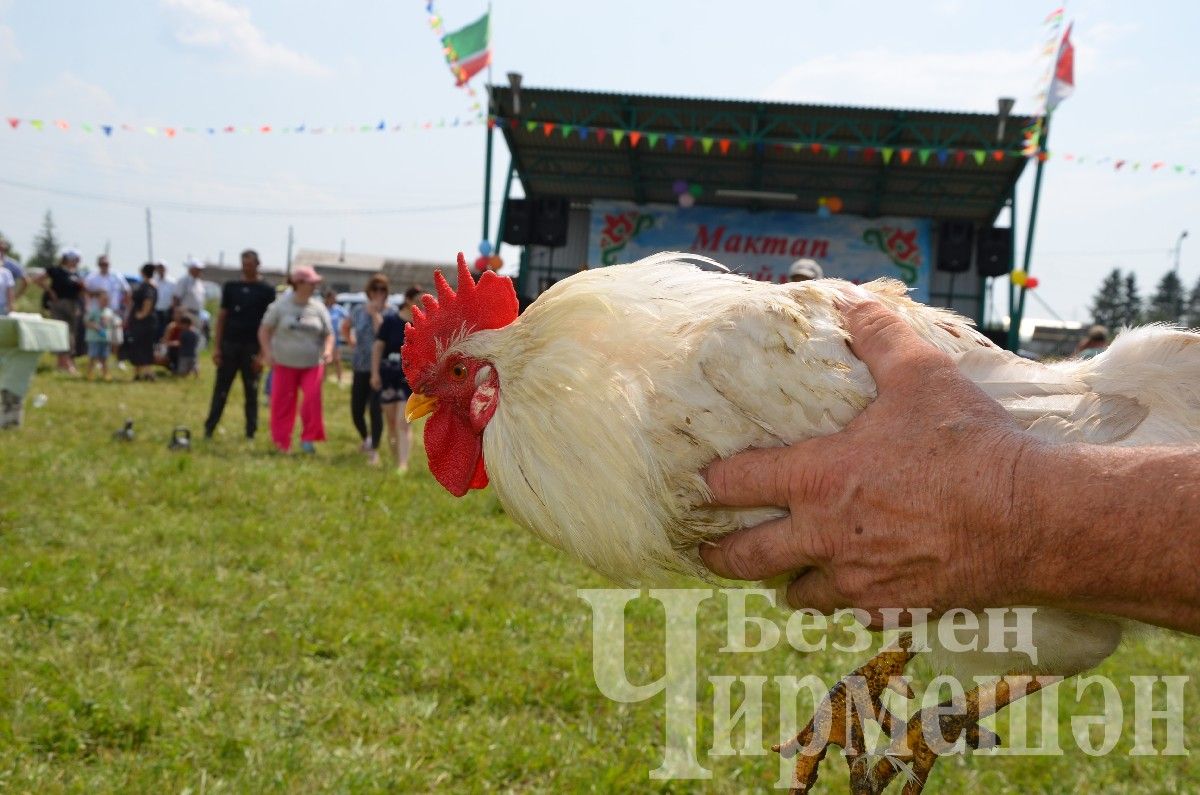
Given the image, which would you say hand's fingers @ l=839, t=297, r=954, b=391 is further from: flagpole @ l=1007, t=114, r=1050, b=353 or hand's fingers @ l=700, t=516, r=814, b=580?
flagpole @ l=1007, t=114, r=1050, b=353

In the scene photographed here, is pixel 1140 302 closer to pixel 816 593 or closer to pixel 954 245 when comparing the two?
pixel 954 245

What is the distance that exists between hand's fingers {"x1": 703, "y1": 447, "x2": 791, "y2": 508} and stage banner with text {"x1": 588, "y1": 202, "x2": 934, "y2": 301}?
46.0 feet

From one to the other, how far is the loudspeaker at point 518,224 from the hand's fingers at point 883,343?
14.4m

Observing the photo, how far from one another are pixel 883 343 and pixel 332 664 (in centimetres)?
337

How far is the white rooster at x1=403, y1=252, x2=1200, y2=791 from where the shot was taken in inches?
66.4

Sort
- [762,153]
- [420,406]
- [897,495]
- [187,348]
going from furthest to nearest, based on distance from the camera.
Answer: [187,348]
[762,153]
[420,406]
[897,495]

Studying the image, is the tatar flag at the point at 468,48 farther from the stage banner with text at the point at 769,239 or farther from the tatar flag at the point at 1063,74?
the tatar flag at the point at 1063,74

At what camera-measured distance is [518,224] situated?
15719mm

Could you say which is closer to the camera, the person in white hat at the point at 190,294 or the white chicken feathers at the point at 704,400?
the white chicken feathers at the point at 704,400

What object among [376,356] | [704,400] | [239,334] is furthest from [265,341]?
[704,400]

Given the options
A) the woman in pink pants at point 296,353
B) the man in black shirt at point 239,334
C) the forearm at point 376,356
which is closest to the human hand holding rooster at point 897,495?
the forearm at point 376,356

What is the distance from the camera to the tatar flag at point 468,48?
1254 centimetres

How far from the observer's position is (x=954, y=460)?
1.30m

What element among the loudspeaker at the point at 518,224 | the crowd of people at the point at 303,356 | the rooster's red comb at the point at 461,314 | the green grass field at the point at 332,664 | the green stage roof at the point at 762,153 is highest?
the green stage roof at the point at 762,153
